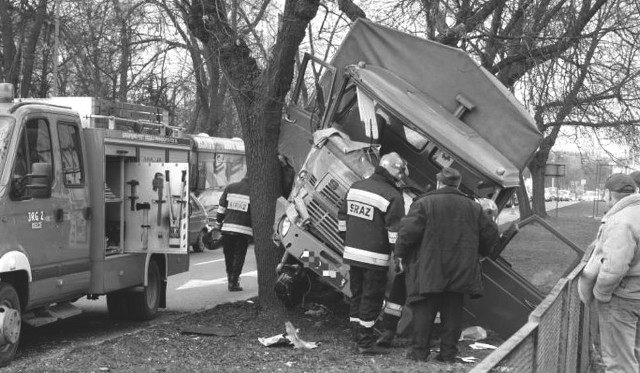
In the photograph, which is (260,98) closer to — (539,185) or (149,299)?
(149,299)

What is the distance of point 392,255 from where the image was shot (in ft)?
23.2

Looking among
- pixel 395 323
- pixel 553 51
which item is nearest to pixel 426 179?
pixel 395 323

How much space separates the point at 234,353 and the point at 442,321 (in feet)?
5.91

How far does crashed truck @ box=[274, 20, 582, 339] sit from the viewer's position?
7270mm

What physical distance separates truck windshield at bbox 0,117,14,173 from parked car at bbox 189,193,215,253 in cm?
1081

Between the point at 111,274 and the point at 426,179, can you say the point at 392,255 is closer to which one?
the point at 426,179

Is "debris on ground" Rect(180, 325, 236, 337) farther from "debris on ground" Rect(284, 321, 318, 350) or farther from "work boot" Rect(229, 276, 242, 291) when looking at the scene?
"work boot" Rect(229, 276, 242, 291)

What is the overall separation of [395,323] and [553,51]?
15.3 feet

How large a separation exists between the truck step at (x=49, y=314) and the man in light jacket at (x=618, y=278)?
4.79m

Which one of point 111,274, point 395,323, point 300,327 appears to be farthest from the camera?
point 111,274

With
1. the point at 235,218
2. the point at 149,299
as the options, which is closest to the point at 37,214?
the point at 149,299

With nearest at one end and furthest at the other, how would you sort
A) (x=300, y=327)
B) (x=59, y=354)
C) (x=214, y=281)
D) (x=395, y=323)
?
(x=59, y=354), (x=395, y=323), (x=300, y=327), (x=214, y=281)

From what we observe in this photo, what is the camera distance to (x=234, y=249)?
11094mm

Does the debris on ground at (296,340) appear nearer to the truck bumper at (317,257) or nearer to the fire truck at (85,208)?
the truck bumper at (317,257)
